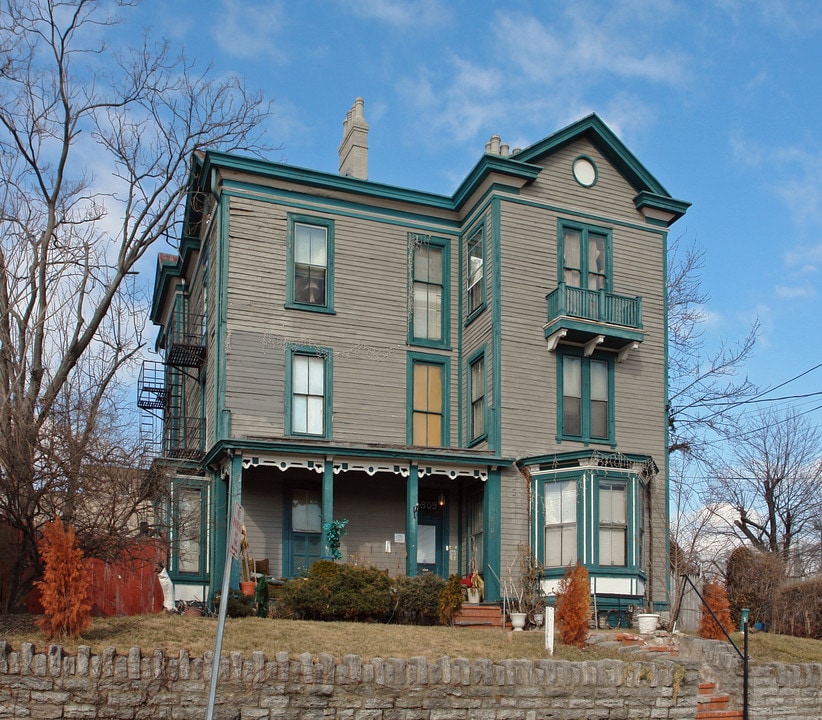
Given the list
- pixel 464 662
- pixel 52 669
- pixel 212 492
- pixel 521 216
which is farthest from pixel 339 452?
→ pixel 52 669

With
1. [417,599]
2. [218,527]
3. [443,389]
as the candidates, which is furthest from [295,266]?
[417,599]

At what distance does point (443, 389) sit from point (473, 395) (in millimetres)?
746

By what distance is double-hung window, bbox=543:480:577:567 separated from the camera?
22.3 m

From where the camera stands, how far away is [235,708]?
41.7 ft

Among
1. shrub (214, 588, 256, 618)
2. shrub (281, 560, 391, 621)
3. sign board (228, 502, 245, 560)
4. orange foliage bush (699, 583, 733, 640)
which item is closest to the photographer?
sign board (228, 502, 245, 560)

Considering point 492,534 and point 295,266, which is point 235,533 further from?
point 295,266

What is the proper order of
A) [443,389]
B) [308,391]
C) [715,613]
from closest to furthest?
1. [715,613]
2. [308,391]
3. [443,389]

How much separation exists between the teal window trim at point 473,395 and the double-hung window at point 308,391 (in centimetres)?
328

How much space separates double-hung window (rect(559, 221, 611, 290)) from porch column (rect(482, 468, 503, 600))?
507 centimetres

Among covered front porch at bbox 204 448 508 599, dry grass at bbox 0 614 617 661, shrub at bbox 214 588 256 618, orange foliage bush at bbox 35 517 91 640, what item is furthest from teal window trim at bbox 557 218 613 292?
orange foliage bush at bbox 35 517 91 640

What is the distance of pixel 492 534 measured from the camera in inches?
898

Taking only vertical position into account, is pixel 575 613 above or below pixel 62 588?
below

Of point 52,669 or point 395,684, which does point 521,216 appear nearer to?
point 395,684

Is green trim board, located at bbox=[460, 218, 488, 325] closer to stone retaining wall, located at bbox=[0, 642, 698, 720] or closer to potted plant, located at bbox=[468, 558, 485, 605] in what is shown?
potted plant, located at bbox=[468, 558, 485, 605]
